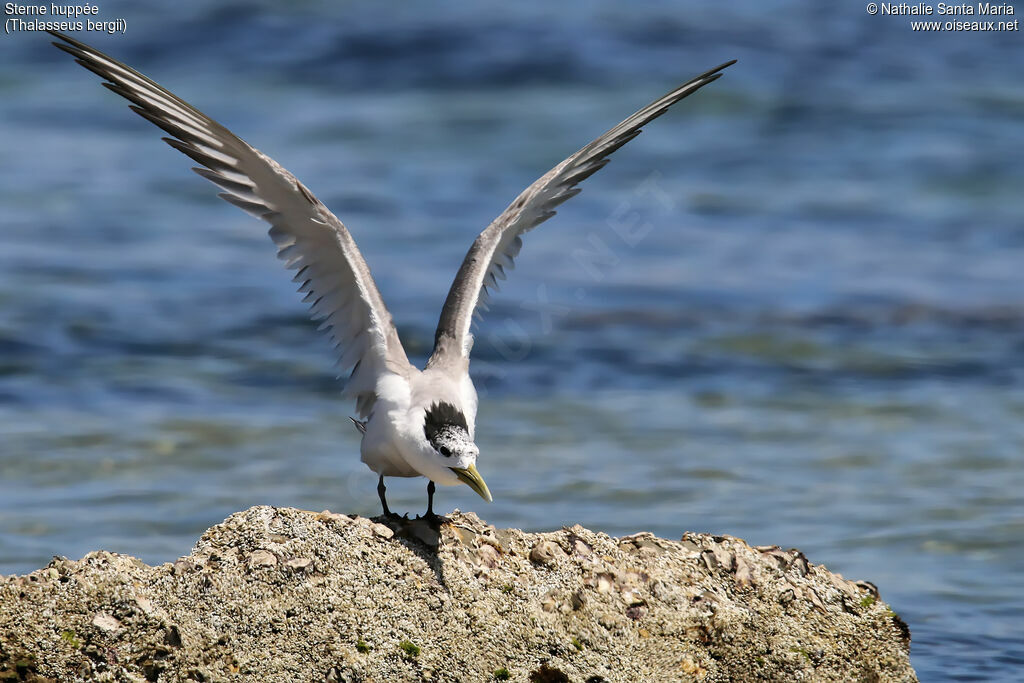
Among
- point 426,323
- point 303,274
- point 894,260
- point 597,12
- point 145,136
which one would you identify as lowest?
point 303,274

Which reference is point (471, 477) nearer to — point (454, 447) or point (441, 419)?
point (454, 447)

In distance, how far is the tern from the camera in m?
4.28

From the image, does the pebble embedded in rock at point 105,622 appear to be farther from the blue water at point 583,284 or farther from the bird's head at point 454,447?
the blue water at point 583,284

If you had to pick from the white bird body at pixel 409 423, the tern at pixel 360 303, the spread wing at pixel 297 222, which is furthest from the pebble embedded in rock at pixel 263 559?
the spread wing at pixel 297 222

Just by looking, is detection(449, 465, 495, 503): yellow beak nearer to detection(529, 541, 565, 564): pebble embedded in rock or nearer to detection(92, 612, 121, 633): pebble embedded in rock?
detection(529, 541, 565, 564): pebble embedded in rock

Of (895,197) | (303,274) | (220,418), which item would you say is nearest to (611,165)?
(895,197)

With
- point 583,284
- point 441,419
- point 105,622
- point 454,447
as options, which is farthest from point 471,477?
point 583,284

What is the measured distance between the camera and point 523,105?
A: 15.3 m

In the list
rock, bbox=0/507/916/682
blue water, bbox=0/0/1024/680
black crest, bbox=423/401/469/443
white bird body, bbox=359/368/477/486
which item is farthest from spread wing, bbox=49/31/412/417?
blue water, bbox=0/0/1024/680

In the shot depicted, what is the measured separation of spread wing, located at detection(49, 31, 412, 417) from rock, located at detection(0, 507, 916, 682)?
0.95m

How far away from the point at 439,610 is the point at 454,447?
63 centimetres

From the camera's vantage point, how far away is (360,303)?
4.86 metres

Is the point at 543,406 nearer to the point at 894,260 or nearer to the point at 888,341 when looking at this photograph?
the point at 888,341

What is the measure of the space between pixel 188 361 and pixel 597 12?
9733 millimetres
